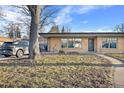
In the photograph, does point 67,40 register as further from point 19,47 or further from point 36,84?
point 36,84

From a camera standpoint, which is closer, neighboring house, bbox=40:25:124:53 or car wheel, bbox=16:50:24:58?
car wheel, bbox=16:50:24:58

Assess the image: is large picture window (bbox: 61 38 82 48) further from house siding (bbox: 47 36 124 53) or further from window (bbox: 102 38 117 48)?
window (bbox: 102 38 117 48)

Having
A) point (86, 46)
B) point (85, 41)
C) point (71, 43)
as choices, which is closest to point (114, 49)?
point (86, 46)

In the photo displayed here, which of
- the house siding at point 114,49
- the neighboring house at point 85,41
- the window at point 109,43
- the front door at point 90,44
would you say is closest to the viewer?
the neighboring house at point 85,41

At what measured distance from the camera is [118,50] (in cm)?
2961

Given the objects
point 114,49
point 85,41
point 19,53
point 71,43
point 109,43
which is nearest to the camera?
point 19,53

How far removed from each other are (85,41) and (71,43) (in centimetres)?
204

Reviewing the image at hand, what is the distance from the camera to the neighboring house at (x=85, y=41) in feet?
94.8

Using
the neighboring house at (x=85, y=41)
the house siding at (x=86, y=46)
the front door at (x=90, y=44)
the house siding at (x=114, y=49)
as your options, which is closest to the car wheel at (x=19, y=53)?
the neighboring house at (x=85, y=41)

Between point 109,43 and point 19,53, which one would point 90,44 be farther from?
point 19,53

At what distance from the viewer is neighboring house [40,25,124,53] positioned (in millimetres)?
28891

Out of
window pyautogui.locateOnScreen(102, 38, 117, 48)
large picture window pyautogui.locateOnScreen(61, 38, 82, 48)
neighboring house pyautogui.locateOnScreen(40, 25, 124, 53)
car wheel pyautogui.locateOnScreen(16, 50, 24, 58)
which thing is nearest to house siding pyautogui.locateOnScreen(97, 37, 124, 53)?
neighboring house pyautogui.locateOnScreen(40, 25, 124, 53)

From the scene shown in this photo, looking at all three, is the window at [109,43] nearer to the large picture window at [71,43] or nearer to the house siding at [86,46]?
the house siding at [86,46]

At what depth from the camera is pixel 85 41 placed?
30406 mm
